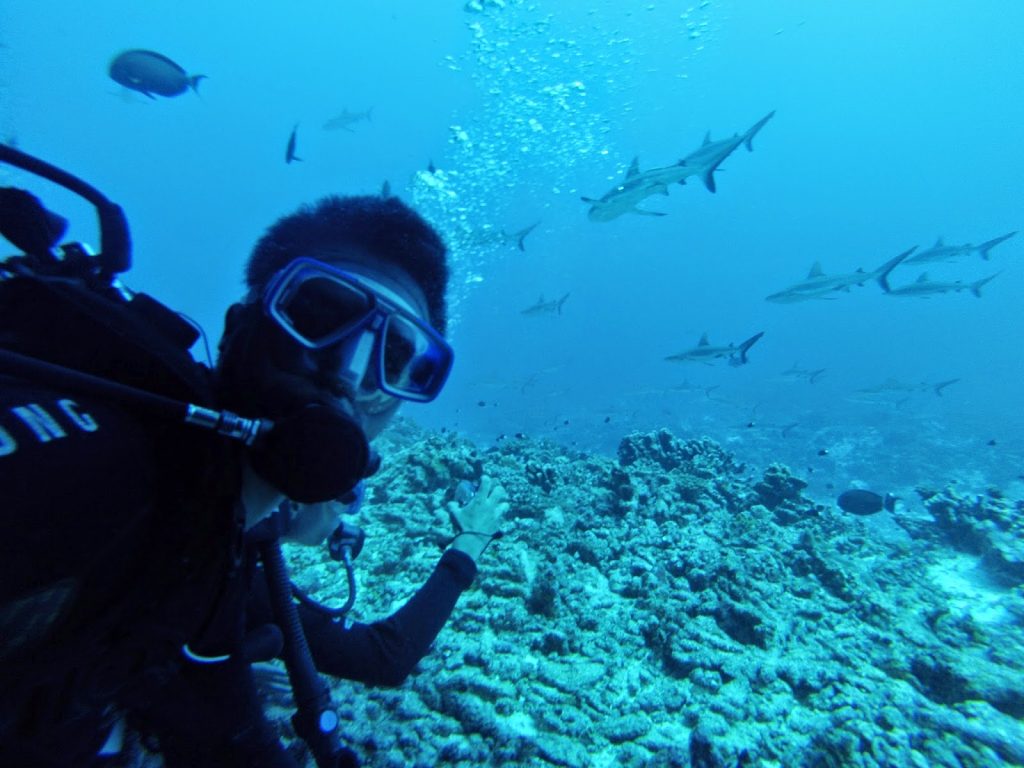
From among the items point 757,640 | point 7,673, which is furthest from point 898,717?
point 7,673

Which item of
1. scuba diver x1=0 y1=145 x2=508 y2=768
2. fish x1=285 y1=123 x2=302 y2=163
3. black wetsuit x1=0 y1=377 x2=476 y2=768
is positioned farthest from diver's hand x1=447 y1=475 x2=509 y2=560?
fish x1=285 y1=123 x2=302 y2=163

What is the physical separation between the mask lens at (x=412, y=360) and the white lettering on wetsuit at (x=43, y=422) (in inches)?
43.0

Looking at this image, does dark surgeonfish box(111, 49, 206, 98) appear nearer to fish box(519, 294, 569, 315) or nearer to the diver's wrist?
the diver's wrist

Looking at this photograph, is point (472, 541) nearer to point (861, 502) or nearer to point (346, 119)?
point (861, 502)

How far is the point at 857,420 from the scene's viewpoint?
106ft

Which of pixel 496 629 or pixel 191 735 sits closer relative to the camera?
pixel 191 735

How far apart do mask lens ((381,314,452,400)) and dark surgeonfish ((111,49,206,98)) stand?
806 cm

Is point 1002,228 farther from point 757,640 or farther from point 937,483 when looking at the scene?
point 757,640

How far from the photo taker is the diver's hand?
3617mm

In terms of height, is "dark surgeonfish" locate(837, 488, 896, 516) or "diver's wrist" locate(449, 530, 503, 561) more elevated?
"dark surgeonfish" locate(837, 488, 896, 516)

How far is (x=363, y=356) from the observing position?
1.81 metres

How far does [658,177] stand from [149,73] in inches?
332

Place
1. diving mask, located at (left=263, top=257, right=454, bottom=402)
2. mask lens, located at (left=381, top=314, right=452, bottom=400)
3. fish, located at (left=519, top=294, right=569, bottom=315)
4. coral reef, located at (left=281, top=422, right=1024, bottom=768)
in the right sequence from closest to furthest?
diving mask, located at (left=263, top=257, right=454, bottom=402) < mask lens, located at (left=381, top=314, right=452, bottom=400) < coral reef, located at (left=281, top=422, right=1024, bottom=768) < fish, located at (left=519, top=294, right=569, bottom=315)

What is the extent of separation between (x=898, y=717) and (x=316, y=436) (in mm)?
4868
